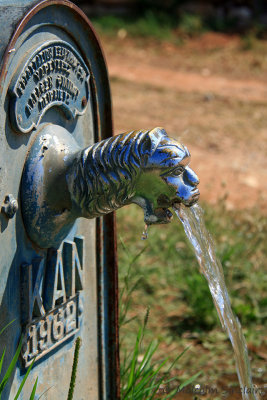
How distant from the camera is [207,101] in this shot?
7.28m

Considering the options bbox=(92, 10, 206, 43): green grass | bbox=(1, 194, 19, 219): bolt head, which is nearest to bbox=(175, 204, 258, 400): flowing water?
bbox=(1, 194, 19, 219): bolt head

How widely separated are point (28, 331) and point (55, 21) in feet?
2.39

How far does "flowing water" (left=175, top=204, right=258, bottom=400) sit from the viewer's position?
5.79ft

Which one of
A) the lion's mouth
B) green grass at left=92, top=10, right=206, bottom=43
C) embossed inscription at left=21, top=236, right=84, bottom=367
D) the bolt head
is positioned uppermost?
green grass at left=92, top=10, right=206, bottom=43

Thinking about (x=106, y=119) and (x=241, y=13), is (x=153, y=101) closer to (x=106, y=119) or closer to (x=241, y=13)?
(x=241, y=13)

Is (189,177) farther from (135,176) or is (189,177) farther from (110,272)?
(110,272)

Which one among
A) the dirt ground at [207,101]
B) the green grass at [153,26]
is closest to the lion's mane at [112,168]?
the dirt ground at [207,101]

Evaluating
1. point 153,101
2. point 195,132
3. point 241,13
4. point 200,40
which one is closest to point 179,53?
point 200,40

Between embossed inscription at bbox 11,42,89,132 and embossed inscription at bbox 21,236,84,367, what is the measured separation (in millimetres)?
342

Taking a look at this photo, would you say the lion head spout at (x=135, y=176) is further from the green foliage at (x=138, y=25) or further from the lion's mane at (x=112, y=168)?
the green foliage at (x=138, y=25)

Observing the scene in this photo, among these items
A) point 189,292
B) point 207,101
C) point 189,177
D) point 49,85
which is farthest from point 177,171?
point 207,101

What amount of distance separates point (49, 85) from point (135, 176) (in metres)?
0.30

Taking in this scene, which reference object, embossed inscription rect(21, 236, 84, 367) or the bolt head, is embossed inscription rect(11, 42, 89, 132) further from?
embossed inscription rect(21, 236, 84, 367)

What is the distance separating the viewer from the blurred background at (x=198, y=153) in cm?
291
